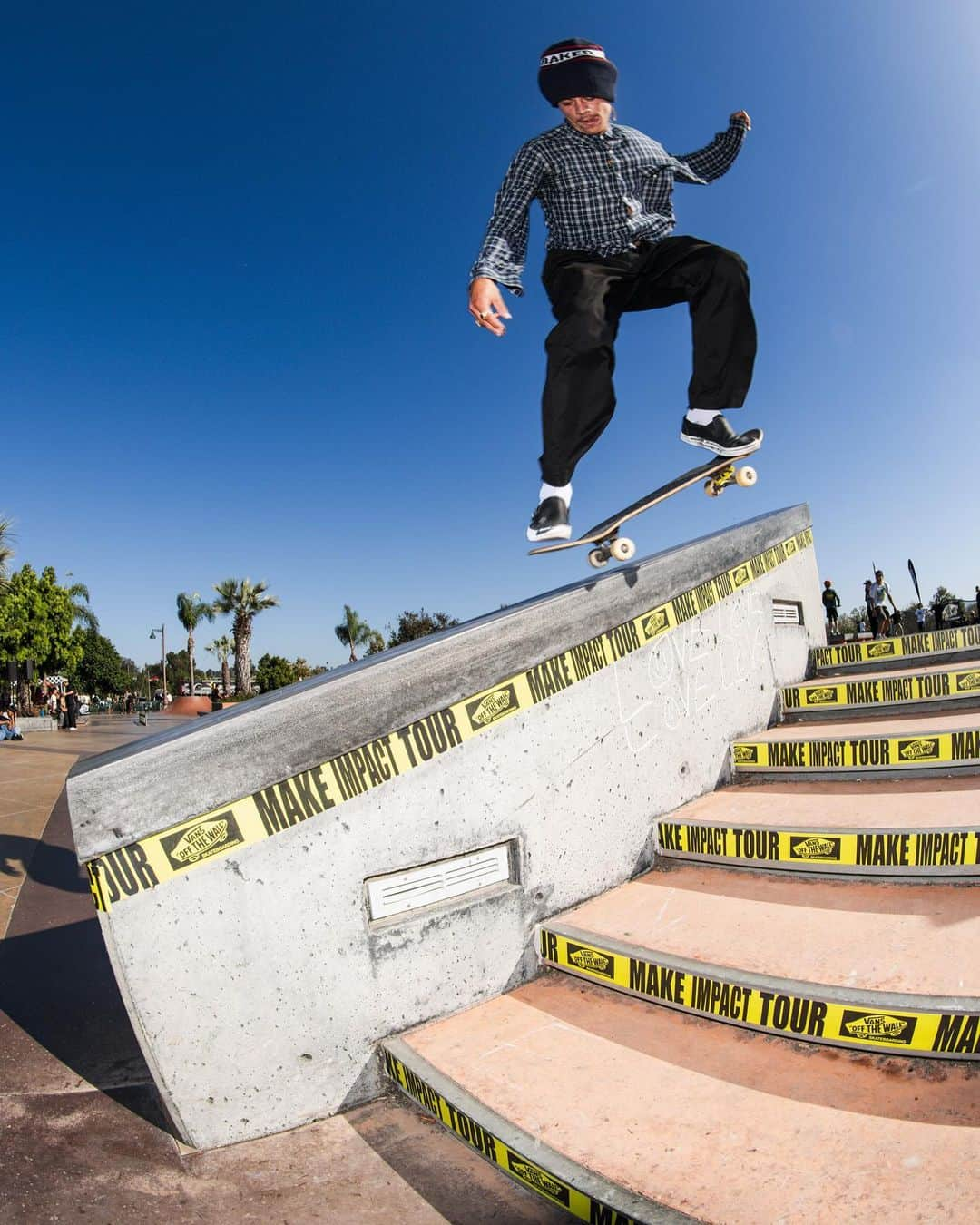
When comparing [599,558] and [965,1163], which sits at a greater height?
[599,558]

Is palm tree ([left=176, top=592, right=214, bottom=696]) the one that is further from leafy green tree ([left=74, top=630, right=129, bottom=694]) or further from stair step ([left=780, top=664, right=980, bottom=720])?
stair step ([left=780, top=664, right=980, bottom=720])

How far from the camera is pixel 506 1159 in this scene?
5.64 ft

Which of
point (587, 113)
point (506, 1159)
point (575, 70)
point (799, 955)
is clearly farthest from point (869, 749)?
point (575, 70)

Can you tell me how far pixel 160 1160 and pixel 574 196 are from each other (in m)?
4.13

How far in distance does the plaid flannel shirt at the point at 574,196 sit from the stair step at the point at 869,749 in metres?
2.61

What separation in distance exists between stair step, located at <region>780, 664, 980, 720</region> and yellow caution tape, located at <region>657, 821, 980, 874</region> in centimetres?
151

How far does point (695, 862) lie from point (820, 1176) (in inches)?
59.8

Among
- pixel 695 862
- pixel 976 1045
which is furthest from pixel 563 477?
pixel 976 1045

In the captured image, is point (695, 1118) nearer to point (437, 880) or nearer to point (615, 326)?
point (437, 880)

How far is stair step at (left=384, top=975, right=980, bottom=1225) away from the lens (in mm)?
1420

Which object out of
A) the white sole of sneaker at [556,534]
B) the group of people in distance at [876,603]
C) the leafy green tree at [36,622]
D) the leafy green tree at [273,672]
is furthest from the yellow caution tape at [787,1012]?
the leafy green tree at [273,672]

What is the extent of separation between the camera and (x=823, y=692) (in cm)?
404

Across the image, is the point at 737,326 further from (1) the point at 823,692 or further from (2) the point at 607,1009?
(2) the point at 607,1009

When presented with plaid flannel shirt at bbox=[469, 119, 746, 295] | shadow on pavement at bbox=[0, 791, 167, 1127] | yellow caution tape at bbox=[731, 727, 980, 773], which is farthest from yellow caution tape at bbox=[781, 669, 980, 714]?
shadow on pavement at bbox=[0, 791, 167, 1127]
